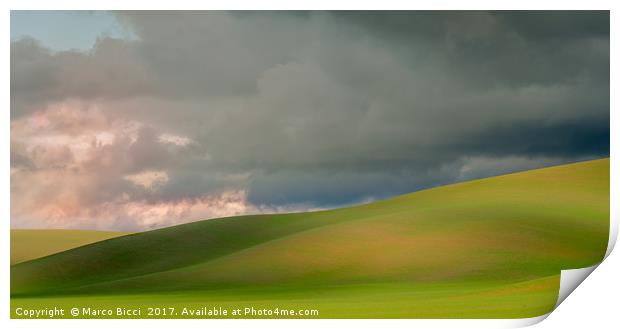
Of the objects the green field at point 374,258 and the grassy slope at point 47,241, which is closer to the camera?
the green field at point 374,258

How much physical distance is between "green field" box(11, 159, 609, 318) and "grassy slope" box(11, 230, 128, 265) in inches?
12.9

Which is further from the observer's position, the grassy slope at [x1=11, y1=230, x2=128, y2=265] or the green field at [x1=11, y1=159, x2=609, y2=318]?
the grassy slope at [x1=11, y1=230, x2=128, y2=265]

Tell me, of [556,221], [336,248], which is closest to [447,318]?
[336,248]

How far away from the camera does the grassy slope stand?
18172 millimetres

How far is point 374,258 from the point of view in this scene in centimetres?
1628

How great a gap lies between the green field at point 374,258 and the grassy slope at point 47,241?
1.08ft

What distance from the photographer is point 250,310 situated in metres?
12.6

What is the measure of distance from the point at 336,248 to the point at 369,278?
2.21 meters

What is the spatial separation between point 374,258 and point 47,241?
10.2 meters

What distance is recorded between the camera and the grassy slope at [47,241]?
18.2 m

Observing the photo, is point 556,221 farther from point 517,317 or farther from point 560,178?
point 517,317

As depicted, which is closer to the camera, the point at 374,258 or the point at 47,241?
the point at 374,258

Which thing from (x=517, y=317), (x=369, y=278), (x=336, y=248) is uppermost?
(x=336, y=248)

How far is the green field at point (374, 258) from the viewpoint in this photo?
43.3ft
